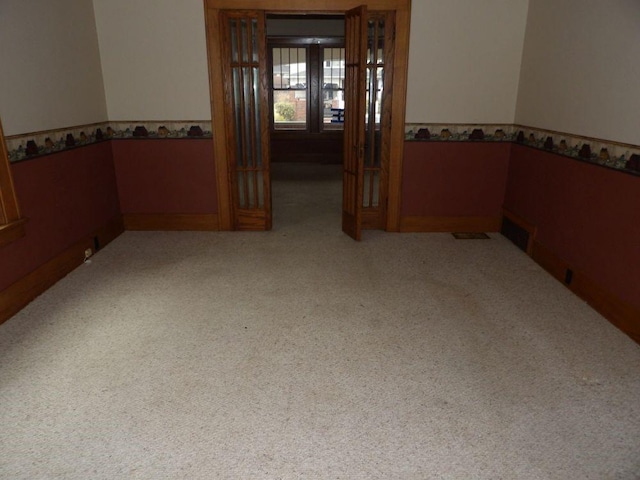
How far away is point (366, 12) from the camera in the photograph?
13.5 ft

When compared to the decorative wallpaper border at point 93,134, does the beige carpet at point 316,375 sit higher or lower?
lower

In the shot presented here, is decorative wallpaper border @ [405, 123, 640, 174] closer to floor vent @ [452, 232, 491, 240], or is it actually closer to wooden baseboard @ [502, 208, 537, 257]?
wooden baseboard @ [502, 208, 537, 257]

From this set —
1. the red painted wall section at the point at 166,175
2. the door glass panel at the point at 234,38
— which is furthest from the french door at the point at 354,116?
the red painted wall section at the point at 166,175

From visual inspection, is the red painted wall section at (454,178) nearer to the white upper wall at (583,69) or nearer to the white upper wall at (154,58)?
the white upper wall at (583,69)

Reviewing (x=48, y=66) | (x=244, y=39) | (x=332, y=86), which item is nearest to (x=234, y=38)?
(x=244, y=39)

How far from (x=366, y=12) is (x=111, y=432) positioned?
12.3 ft

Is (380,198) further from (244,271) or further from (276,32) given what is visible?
(276,32)

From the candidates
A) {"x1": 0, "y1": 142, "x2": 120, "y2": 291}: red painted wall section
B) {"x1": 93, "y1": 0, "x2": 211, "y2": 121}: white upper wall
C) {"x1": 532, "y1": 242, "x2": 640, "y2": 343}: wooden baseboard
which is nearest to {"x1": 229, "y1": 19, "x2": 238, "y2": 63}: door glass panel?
{"x1": 93, "y1": 0, "x2": 211, "y2": 121}: white upper wall

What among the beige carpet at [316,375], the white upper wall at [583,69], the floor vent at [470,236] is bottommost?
the beige carpet at [316,375]

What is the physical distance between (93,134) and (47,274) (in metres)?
1.51

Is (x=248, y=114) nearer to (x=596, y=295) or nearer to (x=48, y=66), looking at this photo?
(x=48, y=66)

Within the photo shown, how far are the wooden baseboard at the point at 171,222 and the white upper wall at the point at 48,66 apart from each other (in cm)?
106

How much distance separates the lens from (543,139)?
4113 mm

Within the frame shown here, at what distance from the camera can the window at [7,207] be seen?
121 inches
